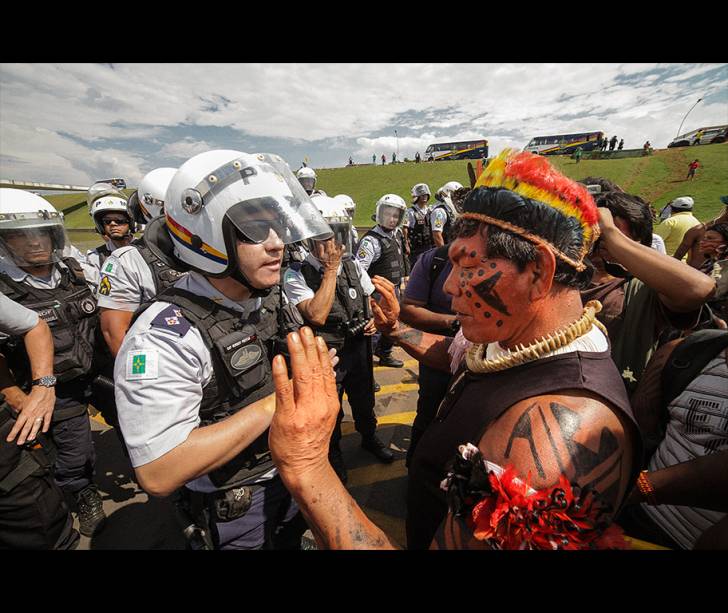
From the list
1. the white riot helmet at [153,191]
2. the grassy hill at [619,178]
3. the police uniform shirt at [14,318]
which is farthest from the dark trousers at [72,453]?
the grassy hill at [619,178]

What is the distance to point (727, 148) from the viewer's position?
32125 mm

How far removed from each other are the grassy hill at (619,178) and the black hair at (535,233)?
23.4 m

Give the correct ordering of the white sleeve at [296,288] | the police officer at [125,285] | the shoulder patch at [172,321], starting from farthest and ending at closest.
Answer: the white sleeve at [296,288]
the police officer at [125,285]
the shoulder patch at [172,321]

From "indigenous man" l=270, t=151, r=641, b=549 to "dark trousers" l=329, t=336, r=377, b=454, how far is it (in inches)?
85.7

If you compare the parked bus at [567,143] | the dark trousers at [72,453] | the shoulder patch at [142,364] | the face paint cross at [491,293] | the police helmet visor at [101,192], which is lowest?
the dark trousers at [72,453]

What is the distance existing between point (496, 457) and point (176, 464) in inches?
51.7

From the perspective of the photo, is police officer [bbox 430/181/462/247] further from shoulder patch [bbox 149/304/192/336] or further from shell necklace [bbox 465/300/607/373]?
shoulder patch [bbox 149/304/192/336]

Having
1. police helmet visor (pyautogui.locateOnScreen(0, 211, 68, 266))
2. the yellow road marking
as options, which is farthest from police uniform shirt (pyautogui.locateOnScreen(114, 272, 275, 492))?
the yellow road marking

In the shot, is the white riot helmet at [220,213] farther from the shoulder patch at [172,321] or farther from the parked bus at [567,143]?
the parked bus at [567,143]

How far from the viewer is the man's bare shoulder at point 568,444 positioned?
Answer: 105 centimetres

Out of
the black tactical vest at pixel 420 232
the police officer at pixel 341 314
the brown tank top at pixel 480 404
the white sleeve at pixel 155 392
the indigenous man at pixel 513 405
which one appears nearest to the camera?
the indigenous man at pixel 513 405

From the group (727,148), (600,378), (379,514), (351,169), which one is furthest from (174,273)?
(351,169)

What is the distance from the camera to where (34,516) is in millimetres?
2268

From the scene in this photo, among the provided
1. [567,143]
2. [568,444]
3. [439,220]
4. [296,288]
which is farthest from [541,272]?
[567,143]
